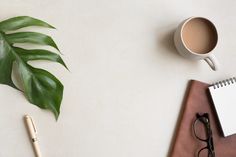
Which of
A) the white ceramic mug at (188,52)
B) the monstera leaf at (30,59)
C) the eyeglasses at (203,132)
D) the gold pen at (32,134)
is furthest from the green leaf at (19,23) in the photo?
the eyeglasses at (203,132)

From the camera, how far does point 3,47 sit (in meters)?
0.66

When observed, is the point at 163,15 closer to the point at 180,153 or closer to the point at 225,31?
the point at 225,31

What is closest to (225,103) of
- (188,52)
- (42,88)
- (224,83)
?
(224,83)

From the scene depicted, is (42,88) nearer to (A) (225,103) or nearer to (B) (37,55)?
(B) (37,55)

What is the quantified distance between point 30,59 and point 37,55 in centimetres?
2

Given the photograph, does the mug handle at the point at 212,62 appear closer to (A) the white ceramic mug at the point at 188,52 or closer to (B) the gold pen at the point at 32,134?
(A) the white ceramic mug at the point at 188,52

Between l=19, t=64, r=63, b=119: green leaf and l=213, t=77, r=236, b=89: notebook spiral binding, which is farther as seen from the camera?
l=213, t=77, r=236, b=89: notebook spiral binding

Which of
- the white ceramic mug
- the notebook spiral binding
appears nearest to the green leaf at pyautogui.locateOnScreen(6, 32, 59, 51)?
the white ceramic mug

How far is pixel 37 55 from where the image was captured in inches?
26.5

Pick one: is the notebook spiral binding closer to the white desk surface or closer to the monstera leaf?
the white desk surface

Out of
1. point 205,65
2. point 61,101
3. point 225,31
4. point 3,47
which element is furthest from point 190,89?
point 3,47

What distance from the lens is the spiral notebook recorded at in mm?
773

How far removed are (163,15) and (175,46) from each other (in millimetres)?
82

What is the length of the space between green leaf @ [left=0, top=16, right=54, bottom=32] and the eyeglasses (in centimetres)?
41
